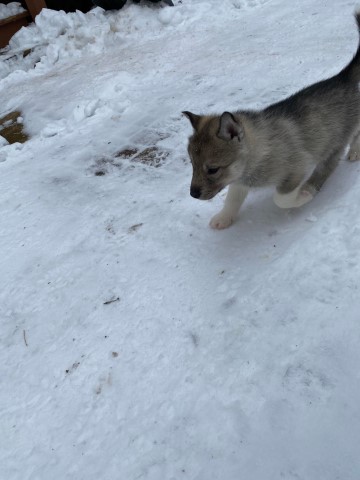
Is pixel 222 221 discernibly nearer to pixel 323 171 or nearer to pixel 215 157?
pixel 215 157

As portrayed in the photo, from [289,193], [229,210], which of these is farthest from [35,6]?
[289,193]

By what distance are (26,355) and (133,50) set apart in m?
5.47

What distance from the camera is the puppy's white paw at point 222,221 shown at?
3.17 metres

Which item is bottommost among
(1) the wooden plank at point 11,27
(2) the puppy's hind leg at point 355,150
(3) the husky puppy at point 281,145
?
(2) the puppy's hind leg at point 355,150

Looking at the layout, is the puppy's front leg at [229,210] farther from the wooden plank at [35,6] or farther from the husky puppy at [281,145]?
the wooden plank at [35,6]

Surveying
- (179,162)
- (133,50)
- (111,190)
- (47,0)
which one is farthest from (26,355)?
(47,0)

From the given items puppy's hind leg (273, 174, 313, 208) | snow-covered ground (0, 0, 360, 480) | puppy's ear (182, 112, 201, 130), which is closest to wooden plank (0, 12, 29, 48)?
snow-covered ground (0, 0, 360, 480)

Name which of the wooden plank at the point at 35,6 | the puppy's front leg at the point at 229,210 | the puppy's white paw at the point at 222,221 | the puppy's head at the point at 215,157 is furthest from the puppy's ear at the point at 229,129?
the wooden plank at the point at 35,6

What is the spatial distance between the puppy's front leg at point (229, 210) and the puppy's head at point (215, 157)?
11.8 inches

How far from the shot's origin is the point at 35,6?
325 inches

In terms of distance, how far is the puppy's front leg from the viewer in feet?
10.2

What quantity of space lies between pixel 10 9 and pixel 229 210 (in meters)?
7.95

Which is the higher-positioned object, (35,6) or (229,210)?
(35,6)

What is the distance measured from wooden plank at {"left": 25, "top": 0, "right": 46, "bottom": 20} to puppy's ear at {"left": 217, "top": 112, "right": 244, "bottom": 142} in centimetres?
736
